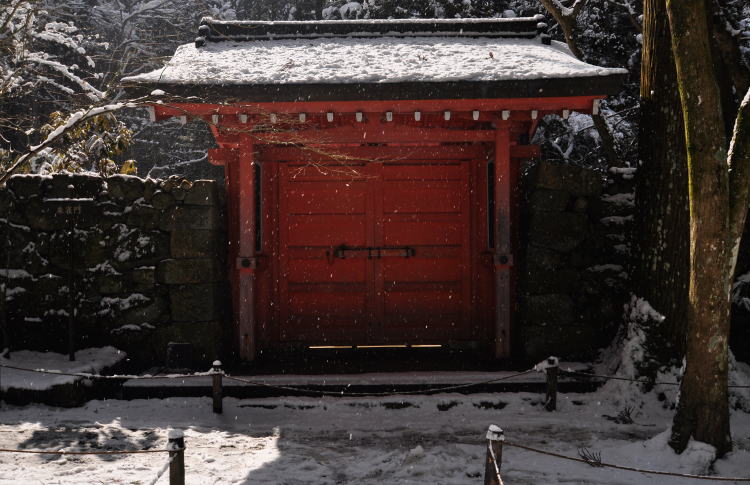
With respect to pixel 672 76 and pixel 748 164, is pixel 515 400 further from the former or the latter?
pixel 672 76

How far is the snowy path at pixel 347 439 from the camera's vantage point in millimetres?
4469

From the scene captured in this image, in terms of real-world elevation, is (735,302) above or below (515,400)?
above

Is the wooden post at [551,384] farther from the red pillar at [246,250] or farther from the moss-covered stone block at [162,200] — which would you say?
the moss-covered stone block at [162,200]

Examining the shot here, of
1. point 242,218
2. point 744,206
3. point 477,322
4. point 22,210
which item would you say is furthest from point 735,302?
point 22,210

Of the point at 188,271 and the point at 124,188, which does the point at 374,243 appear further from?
the point at 124,188

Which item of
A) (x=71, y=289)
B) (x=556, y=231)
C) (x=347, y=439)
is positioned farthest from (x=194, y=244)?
(x=556, y=231)

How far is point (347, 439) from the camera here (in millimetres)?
5297

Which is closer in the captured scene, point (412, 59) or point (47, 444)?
point (47, 444)

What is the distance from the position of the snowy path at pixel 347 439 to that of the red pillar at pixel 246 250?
111cm

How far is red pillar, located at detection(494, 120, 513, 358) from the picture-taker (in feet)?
23.1

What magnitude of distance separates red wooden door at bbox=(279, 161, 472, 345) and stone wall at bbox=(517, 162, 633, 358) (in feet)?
3.45

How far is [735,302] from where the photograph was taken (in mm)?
6367

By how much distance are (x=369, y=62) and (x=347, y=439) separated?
439cm

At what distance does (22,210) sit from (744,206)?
7.59 m
